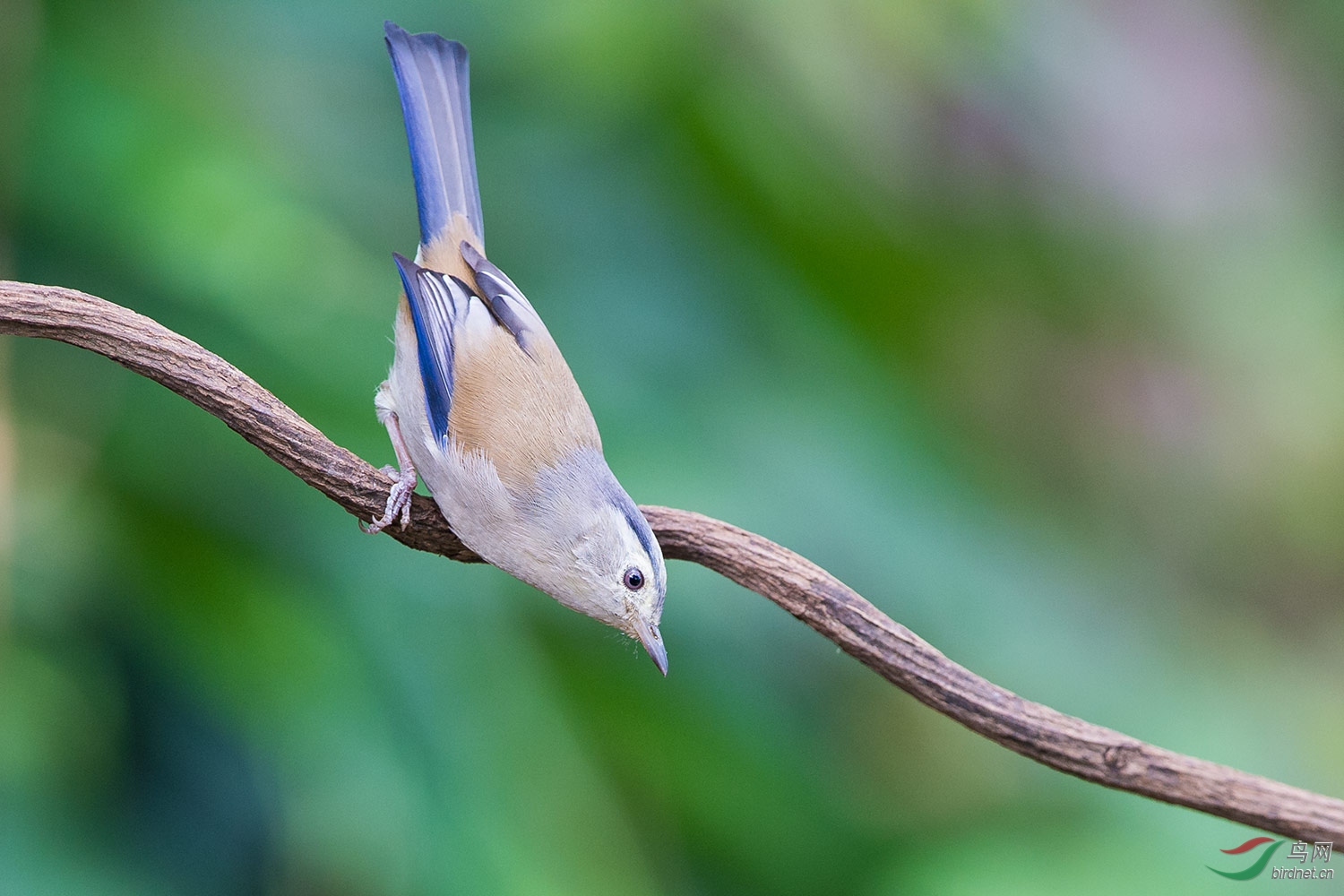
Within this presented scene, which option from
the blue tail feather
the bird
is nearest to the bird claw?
the bird

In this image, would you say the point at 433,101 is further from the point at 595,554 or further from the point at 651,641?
the point at 651,641

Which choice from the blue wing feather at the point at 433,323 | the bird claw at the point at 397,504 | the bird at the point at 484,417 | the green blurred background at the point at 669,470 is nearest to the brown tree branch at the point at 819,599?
the bird claw at the point at 397,504

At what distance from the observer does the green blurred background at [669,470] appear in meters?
3.09

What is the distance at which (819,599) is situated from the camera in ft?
6.24

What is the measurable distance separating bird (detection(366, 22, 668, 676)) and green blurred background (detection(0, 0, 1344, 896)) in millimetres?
941

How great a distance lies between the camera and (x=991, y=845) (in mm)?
3514

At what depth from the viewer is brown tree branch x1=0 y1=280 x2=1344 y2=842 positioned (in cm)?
161

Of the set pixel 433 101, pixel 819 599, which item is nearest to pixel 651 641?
pixel 819 599

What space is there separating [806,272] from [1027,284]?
1.26 m

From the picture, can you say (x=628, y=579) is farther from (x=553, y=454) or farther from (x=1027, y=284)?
(x=1027, y=284)

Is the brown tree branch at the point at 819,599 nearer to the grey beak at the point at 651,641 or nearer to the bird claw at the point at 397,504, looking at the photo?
the bird claw at the point at 397,504

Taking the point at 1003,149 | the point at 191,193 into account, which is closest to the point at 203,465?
the point at 191,193

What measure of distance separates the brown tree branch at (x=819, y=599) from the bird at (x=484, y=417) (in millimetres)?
140

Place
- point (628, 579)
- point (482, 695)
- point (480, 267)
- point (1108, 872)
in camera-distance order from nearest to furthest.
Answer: point (628, 579) → point (480, 267) → point (482, 695) → point (1108, 872)
